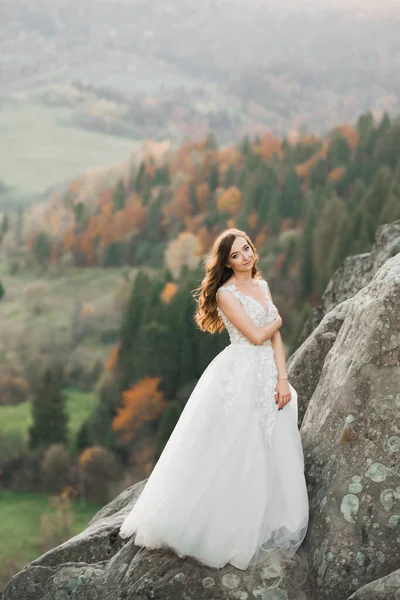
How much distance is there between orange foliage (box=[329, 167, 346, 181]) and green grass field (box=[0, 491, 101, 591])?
52.6 metres

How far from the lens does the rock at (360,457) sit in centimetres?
604

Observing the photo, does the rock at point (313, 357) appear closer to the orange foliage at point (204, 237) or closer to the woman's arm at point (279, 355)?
the woman's arm at point (279, 355)

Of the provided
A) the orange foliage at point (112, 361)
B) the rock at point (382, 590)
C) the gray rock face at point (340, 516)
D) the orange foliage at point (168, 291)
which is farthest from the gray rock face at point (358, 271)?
the orange foliage at point (168, 291)

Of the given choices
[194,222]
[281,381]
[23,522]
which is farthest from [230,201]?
[281,381]

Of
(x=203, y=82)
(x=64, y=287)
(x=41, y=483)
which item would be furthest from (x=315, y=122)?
(x=41, y=483)

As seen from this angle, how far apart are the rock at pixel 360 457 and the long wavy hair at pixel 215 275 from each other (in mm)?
1260

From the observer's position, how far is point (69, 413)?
74.5m

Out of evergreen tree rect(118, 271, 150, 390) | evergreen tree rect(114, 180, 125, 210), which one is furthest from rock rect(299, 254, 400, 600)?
evergreen tree rect(114, 180, 125, 210)

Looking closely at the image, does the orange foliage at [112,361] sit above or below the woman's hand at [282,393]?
below

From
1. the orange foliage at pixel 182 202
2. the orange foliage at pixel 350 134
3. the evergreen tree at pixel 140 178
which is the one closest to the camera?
the orange foliage at pixel 350 134

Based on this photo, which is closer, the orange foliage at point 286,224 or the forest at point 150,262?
the forest at point 150,262

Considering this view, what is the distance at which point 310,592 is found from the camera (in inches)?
241

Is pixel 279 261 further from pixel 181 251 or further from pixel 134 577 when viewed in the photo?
pixel 134 577

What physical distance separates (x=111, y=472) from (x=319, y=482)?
193 ft
